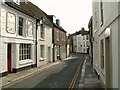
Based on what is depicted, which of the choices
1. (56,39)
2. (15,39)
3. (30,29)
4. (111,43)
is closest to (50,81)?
(15,39)

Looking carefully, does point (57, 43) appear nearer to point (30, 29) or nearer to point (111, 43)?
point (30, 29)

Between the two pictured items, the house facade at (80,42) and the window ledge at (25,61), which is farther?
the house facade at (80,42)

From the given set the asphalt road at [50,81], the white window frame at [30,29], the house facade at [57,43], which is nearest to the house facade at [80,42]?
the house facade at [57,43]

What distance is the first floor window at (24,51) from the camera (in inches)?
766

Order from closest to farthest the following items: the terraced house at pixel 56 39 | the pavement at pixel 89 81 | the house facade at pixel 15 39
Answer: the pavement at pixel 89 81, the house facade at pixel 15 39, the terraced house at pixel 56 39

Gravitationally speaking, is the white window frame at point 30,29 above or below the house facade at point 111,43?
above

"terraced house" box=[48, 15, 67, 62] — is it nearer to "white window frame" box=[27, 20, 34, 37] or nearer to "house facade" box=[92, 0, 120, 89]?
"white window frame" box=[27, 20, 34, 37]

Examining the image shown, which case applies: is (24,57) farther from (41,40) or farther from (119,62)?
(119,62)

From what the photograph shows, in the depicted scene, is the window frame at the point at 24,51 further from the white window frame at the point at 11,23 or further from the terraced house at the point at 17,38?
the white window frame at the point at 11,23

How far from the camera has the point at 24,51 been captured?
800 inches

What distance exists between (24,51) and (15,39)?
2.87 metres

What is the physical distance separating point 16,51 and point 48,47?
13949 mm

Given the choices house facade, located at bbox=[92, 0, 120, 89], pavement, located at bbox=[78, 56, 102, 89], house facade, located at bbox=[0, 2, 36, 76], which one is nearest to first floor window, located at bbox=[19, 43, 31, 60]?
house facade, located at bbox=[0, 2, 36, 76]

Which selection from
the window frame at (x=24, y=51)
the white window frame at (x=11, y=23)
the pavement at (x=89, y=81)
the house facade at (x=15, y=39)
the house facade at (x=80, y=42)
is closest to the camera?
the pavement at (x=89, y=81)
